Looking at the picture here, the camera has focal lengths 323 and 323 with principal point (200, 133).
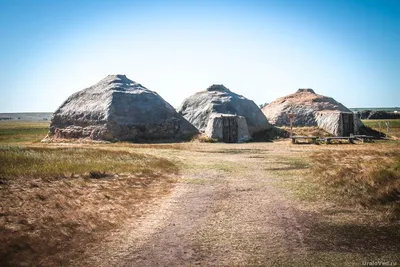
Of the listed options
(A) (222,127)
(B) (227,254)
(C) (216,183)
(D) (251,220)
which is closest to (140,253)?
(B) (227,254)

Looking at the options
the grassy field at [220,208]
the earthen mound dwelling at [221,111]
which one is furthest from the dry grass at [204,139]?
the grassy field at [220,208]

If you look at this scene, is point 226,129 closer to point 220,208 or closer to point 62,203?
point 220,208

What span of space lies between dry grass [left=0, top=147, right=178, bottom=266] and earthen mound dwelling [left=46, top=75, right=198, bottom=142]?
18.0 metres

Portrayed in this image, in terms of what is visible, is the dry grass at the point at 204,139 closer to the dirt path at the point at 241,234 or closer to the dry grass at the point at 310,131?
the dry grass at the point at 310,131

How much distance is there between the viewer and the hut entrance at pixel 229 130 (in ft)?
103

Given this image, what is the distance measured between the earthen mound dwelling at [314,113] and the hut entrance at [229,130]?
11335 mm

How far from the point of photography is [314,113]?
136ft

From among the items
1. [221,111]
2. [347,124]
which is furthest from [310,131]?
[221,111]

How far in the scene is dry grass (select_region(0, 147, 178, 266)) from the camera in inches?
198

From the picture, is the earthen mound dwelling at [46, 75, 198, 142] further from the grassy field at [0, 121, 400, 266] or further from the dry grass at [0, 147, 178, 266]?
the grassy field at [0, 121, 400, 266]

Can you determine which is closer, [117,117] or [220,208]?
[220,208]

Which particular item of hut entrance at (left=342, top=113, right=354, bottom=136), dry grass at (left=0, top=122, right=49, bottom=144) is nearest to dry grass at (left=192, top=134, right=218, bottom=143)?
hut entrance at (left=342, top=113, right=354, bottom=136)

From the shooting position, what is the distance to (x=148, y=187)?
994cm

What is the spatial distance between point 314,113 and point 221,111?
12.7 meters
